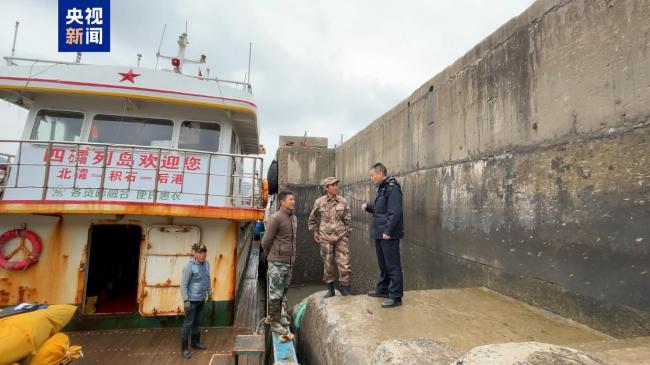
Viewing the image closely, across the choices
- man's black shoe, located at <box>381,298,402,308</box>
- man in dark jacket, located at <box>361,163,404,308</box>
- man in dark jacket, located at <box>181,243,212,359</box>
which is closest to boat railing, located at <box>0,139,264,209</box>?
man in dark jacket, located at <box>181,243,212,359</box>

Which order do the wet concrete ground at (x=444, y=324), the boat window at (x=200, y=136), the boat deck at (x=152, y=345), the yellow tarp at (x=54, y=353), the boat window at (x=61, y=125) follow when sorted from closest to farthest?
the wet concrete ground at (x=444, y=324)
the yellow tarp at (x=54, y=353)
the boat deck at (x=152, y=345)
the boat window at (x=61, y=125)
the boat window at (x=200, y=136)

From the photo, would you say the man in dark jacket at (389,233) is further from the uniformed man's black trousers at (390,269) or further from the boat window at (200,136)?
the boat window at (200,136)

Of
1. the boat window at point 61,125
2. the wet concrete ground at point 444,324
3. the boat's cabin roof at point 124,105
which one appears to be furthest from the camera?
the boat window at point 61,125

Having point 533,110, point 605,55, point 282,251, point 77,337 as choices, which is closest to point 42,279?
point 77,337

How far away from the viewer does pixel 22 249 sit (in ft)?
15.0

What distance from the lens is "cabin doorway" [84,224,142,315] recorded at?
19.7 ft

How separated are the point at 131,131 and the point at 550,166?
6153 millimetres

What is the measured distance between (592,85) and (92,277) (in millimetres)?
7915

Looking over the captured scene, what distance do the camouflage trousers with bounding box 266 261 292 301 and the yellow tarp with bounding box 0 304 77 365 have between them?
217 cm

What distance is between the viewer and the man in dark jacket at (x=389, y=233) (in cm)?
346

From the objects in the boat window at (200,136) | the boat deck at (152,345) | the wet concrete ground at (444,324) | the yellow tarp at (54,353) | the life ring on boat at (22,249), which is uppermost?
the boat window at (200,136)

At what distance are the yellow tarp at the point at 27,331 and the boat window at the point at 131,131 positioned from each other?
3110 mm

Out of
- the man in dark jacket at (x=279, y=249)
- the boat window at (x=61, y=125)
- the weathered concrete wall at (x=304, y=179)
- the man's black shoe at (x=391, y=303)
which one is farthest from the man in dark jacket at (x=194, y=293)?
the weathered concrete wall at (x=304, y=179)

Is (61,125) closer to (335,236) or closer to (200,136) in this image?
(200,136)
